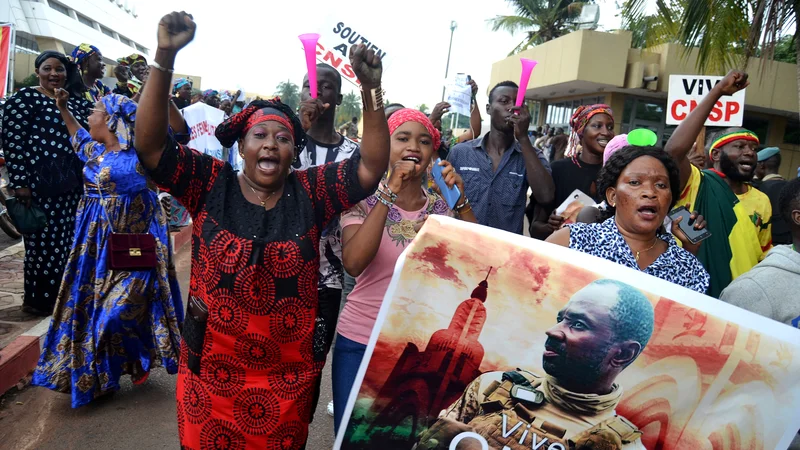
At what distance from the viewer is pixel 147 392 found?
4.12m

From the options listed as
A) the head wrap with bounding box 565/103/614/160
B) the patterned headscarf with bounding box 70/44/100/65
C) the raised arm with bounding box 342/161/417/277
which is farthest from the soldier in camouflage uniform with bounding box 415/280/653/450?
the patterned headscarf with bounding box 70/44/100/65

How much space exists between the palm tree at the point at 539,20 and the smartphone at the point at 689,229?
83.5 feet

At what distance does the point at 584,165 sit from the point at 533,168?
15.2 inches

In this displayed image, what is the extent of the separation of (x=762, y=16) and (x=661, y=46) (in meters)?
11.8

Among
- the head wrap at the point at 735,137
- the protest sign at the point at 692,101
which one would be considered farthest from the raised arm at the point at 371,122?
the protest sign at the point at 692,101

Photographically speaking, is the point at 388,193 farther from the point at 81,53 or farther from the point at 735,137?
the point at 81,53

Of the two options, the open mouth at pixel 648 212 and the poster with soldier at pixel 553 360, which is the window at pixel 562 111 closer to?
the open mouth at pixel 648 212

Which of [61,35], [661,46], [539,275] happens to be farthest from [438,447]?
[61,35]

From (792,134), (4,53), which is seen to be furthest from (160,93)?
(792,134)

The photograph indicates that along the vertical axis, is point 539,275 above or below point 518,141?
below

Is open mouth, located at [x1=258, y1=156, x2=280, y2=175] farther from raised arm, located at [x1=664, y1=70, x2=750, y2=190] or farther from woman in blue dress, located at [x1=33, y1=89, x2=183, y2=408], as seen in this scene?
woman in blue dress, located at [x1=33, y1=89, x2=183, y2=408]

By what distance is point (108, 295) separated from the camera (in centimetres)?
384

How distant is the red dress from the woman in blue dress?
5.44 ft

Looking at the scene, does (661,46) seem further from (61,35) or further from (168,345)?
(61,35)
